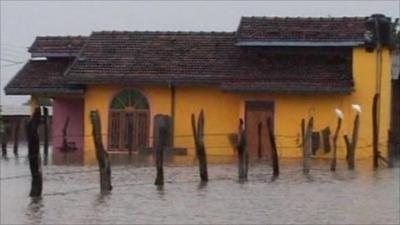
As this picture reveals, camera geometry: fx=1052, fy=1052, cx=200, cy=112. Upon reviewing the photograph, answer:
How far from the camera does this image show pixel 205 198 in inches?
909

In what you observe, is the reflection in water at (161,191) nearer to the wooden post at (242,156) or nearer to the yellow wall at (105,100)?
the wooden post at (242,156)

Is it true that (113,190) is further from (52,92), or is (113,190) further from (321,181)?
(52,92)

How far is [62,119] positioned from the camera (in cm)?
4650

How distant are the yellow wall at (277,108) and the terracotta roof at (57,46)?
3.28 metres

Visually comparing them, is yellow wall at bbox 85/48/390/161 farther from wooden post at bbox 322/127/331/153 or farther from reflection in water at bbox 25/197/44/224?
reflection in water at bbox 25/197/44/224

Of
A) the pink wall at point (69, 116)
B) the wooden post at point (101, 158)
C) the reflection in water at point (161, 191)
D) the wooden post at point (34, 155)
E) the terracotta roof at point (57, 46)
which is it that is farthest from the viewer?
the terracotta roof at point (57, 46)

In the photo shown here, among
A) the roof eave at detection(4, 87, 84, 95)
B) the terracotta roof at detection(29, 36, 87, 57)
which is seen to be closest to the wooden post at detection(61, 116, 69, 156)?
the roof eave at detection(4, 87, 84, 95)

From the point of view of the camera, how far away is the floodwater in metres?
19.4

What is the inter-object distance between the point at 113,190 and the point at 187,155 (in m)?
17.2

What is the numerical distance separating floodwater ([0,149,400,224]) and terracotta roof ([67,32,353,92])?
9.35m

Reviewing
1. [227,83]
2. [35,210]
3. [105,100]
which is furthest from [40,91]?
[35,210]

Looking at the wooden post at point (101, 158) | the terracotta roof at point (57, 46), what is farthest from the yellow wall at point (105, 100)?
the wooden post at point (101, 158)

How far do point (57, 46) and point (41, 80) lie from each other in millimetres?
2374

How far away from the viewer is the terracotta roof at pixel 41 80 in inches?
1747
